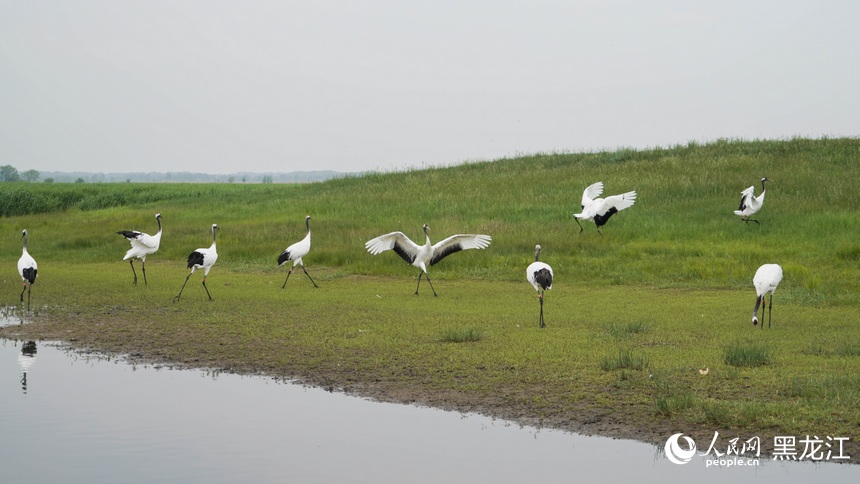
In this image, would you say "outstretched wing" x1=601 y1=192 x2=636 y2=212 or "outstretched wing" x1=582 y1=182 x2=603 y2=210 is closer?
"outstretched wing" x1=601 y1=192 x2=636 y2=212

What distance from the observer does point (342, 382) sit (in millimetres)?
11062

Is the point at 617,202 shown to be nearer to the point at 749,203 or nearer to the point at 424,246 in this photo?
the point at 749,203

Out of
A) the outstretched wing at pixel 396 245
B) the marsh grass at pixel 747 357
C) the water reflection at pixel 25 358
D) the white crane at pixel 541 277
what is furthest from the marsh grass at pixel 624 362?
the outstretched wing at pixel 396 245

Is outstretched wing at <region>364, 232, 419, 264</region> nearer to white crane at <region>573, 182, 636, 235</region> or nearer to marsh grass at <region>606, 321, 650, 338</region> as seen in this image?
marsh grass at <region>606, 321, 650, 338</region>

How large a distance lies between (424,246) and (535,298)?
2.73m

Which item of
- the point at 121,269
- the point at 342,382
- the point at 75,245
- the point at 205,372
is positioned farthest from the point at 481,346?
the point at 75,245

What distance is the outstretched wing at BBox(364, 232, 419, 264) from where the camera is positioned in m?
19.2

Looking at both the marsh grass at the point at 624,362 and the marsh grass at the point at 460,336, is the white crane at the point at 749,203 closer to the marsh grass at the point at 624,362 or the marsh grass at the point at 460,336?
the marsh grass at the point at 460,336

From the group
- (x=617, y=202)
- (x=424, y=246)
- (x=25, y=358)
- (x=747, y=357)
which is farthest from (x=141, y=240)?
(x=747, y=357)

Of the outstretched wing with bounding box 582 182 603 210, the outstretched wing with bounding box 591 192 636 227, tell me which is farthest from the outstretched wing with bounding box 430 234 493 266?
the outstretched wing with bounding box 582 182 603 210

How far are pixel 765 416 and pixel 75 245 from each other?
25.7m

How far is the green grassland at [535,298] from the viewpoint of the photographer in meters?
10.0

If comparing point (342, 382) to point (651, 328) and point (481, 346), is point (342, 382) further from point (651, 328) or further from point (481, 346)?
point (651, 328)

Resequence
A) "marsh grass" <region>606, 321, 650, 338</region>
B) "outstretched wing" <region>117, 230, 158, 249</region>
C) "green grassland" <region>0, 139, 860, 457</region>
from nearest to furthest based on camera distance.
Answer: "green grassland" <region>0, 139, 860, 457</region> → "marsh grass" <region>606, 321, 650, 338</region> → "outstretched wing" <region>117, 230, 158, 249</region>
